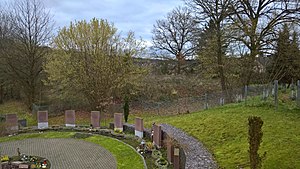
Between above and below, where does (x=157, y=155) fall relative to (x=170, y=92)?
below

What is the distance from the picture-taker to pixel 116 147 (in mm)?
15109

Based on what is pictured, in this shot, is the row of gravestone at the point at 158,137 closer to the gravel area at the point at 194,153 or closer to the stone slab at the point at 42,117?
the gravel area at the point at 194,153

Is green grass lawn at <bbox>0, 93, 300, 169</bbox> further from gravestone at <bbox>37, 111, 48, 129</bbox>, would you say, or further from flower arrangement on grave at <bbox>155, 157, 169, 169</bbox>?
gravestone at <bbox>37, 111, 48, 129</bbox>

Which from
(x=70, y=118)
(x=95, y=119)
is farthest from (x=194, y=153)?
(x=70, y=118)

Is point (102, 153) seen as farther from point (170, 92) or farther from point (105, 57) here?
point (170, 92)

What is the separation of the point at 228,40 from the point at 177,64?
18994 millimetres

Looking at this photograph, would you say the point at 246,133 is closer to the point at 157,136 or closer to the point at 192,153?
the point at 192,153

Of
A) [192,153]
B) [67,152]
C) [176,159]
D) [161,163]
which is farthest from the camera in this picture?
[67,152]

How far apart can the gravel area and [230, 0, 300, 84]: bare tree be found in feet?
34.5

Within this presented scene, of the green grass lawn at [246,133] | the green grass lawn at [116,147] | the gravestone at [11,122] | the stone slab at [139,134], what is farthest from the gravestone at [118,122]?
the gravestone at [11,122]

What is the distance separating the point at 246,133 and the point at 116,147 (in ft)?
23.2

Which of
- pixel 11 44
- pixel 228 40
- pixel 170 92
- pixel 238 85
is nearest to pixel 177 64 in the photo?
pixel 170 92

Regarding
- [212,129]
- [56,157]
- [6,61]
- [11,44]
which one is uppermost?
[11,44]

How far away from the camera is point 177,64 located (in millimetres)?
40500
